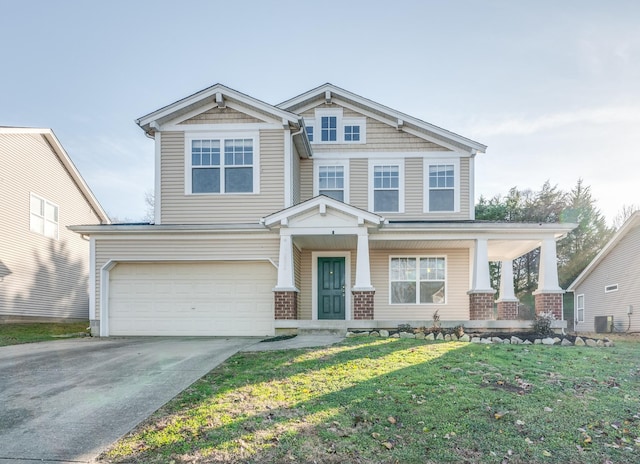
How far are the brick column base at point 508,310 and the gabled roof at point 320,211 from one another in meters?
4.50

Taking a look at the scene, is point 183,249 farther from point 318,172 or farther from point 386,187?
point 386,187

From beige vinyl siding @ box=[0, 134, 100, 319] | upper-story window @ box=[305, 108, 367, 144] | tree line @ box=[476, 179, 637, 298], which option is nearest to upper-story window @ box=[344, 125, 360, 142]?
upper-story window @ box=[305, 108, 367, 144]

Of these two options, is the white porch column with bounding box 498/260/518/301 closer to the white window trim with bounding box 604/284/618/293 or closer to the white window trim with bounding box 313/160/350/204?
the white window trim with bounding box 313/160/350/204

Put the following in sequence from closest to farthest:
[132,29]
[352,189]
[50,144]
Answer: [132,29]
[352,189]
[50,144]

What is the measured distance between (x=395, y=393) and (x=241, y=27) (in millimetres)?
10689

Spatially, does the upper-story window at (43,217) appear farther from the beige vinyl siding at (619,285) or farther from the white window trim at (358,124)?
the beige vinyl siding at (619,285)

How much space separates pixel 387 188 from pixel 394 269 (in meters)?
2.55

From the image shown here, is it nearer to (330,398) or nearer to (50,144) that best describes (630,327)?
(330,398)

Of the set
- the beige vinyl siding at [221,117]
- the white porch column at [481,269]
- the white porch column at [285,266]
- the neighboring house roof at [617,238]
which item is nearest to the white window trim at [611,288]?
the neighboring house roof at [617,238]

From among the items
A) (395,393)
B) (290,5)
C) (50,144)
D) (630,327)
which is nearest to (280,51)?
(290,5)

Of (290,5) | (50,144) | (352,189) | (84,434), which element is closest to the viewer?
(84,434)

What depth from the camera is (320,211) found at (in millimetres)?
12594

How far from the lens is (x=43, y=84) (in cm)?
1794

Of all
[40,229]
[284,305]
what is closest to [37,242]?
[40,229]
